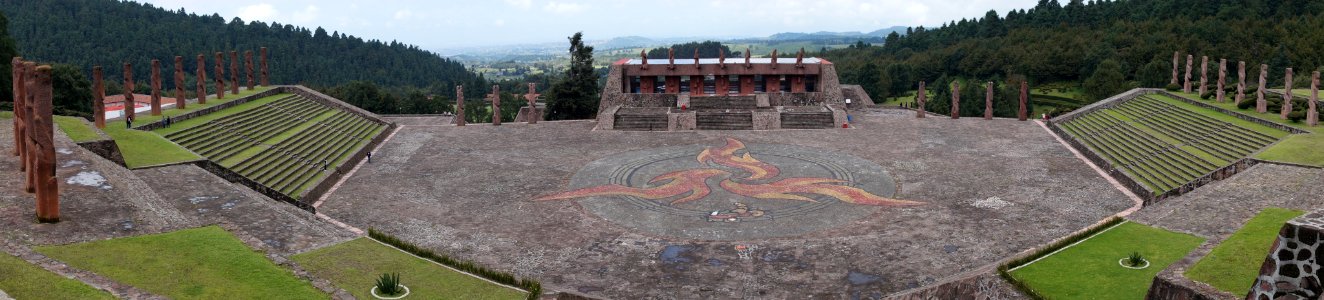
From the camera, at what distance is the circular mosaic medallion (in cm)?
2212

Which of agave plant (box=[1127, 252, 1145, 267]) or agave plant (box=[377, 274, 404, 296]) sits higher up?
agave plant (box=[1127, 252, 1145, 267])

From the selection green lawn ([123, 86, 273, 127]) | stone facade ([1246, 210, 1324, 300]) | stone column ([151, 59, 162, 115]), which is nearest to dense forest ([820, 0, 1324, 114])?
green lawn ([123, 86, 273, 127])

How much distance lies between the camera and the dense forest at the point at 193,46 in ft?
293

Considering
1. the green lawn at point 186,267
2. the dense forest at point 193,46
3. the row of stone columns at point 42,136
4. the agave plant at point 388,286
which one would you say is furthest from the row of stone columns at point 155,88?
the dense forest at point 193,46

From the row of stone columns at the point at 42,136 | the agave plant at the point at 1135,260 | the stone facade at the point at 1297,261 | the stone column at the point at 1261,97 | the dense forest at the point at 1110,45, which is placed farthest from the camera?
the dense forest at the point at 1110,45

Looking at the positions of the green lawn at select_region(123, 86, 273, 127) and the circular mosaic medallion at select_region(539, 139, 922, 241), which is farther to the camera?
the green lawn at select_region(123, 86, 273, 127)

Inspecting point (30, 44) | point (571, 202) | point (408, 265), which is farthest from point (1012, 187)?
point (30, 44)

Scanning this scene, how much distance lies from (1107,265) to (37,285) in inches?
694

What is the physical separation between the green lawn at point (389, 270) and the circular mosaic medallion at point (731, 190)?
6.49 m

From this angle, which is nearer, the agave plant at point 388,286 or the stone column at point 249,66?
the agave plant at point 388,286

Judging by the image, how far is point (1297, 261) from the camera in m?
10.3

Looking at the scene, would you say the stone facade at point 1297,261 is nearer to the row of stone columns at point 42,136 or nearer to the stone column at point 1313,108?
the row of stone columns at point 42,136

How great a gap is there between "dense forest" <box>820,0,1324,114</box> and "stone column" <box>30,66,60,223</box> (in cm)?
6042

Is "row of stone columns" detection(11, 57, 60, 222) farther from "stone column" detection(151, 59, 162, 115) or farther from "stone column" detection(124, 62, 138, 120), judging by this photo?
"stone column" detection(151, 59, 162, 115)
